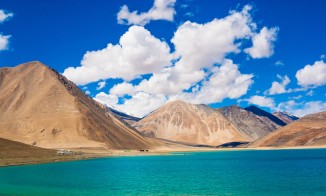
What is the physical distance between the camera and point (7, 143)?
424 feet

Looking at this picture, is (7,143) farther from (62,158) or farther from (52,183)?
(52,183)

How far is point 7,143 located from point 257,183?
97380 mm

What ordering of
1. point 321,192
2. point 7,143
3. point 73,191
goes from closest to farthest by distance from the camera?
point 321,192
point 73,191
point 7,143

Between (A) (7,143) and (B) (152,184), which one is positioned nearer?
(B) (152,184)

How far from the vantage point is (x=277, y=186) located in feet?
174

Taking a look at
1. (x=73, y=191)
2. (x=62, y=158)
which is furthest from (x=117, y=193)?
(x=62, y=158)

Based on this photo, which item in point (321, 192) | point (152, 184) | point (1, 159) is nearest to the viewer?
point (321, 192)

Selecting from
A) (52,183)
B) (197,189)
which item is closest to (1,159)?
(52,183)

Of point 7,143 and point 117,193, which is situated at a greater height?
point 7,143

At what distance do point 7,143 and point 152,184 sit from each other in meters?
87.4

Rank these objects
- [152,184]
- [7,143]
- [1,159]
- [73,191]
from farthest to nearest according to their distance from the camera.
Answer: [7,143], [1,159], [152,184], [73,191]

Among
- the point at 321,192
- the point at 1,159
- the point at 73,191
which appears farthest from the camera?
the point at 1,159

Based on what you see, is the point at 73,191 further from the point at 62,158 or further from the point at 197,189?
the point at 62,158

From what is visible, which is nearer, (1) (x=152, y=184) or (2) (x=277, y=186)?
(2) (x=277, y=186)
